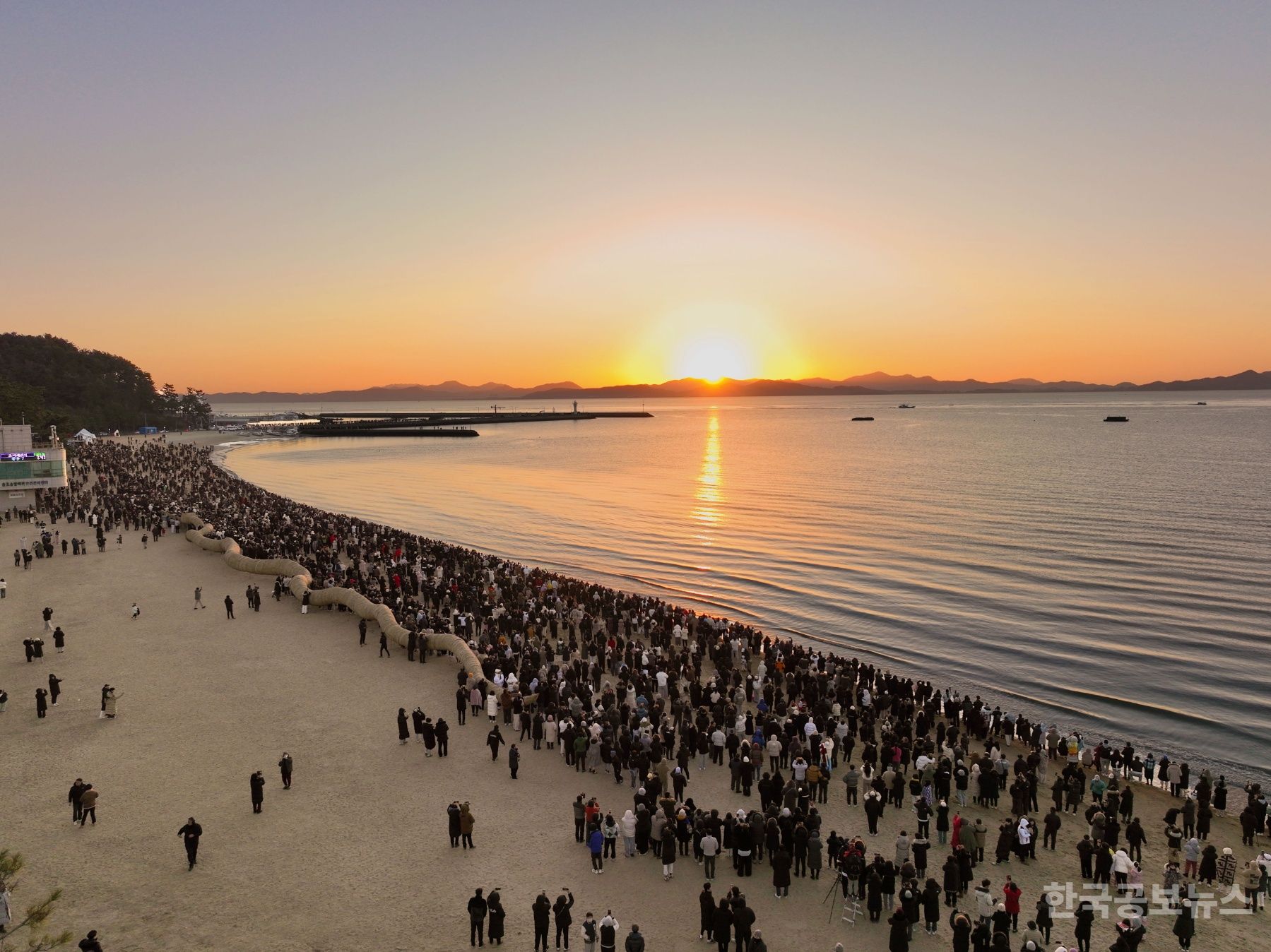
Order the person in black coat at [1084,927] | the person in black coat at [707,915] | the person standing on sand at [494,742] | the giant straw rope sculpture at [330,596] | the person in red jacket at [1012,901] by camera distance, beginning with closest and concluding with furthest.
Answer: the person in black coat at [1084,927] → the person in black coat at [707,915] → the person in red jacket at [1012,901] → the person standing on sand at [494,742] → the giant straw rope sculpture at [330,596]

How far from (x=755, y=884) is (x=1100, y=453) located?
388 feet

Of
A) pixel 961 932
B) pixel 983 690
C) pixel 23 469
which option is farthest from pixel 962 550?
pixel 23 469

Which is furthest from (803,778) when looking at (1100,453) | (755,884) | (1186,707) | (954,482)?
(1100,453)

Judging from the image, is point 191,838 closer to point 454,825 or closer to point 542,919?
point 454,825

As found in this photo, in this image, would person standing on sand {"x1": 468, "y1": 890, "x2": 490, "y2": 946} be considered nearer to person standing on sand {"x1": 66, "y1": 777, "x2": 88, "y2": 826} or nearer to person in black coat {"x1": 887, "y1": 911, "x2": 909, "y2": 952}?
person in black coat {"x1": 887, "y1": 911, "x2": 909, "y2": 952}

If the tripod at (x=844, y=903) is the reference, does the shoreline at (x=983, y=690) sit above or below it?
below

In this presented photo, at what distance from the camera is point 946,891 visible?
12.8 meters

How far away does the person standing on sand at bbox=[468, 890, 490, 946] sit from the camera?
38.3 feet

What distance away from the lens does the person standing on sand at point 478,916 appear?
38.3 ft

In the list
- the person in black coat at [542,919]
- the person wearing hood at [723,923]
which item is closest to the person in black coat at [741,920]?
the person wearing hood at [723,923]

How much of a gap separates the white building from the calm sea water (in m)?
21.5

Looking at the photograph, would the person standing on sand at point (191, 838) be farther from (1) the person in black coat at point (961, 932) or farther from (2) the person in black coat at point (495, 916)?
(1) the person in black coat at point (961, 932)

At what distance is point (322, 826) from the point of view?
1518 centimetres

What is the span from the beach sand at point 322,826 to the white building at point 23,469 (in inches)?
1359
